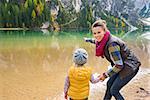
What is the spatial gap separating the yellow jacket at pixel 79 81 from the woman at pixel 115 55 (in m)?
0.39

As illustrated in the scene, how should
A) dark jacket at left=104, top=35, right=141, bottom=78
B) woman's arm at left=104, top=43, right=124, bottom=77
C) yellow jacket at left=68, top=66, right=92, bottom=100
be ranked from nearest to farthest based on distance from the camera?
yellow jacket at left=68, top=66, right=92, bottom=100 → woman's arm at left=104, top=43, right=124, bottom=77 → dark jacket at left=104, top=35, right=141, bottom=78

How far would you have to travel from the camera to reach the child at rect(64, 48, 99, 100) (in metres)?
5.27

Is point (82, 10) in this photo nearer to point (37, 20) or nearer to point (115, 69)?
point (37, 20)

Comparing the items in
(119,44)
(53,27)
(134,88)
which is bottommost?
(53,27)

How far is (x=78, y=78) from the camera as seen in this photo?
17.3ft

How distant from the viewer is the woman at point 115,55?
5.48 m

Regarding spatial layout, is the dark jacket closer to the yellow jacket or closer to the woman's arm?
the woman's arm

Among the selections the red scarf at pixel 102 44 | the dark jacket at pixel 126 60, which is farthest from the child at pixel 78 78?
the dark jacket at pixel 126 60

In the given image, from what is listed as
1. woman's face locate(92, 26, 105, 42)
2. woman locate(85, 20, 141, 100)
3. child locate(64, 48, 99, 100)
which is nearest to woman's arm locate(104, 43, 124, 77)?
woman locate(85, 20, 141, 100)

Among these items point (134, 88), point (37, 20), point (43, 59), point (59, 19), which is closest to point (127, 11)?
point (59, 19)

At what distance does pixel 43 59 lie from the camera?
15.3 meters

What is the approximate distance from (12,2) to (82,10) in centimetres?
1611

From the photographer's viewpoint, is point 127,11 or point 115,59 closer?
point 115,59

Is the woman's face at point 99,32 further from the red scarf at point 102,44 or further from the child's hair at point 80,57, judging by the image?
the child's hair at point 80,57
